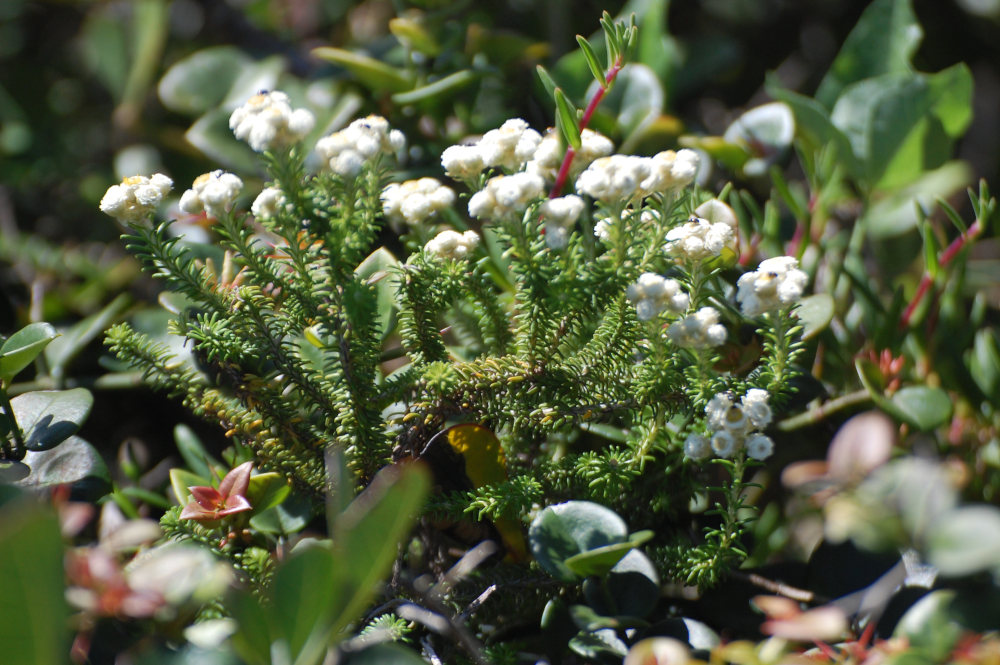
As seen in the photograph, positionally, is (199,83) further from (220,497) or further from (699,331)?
(699,331)

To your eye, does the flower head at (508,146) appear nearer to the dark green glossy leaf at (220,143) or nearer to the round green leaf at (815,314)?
the round green leaf at (815,314)

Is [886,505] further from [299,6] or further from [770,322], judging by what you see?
[299,6]

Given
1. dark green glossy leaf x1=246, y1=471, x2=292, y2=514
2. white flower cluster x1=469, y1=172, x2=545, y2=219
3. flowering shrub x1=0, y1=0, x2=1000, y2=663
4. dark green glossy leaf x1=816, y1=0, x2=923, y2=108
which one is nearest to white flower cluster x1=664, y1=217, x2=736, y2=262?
flowering shrub x1=0, y1=0, x2=1000, y2=663

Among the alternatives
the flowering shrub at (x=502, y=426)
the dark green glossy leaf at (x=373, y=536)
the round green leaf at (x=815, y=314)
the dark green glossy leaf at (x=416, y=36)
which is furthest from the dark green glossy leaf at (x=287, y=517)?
the dark green glossy leaf at (x=416, y=36)

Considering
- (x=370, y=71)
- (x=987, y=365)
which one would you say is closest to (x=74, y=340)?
(x=370, y=71)

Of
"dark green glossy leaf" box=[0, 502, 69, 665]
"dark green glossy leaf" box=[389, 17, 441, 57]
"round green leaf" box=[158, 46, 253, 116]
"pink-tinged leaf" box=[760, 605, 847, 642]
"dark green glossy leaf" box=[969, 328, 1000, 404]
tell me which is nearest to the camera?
"dark green glossy leaf" box=[0, 502, 69, 665]

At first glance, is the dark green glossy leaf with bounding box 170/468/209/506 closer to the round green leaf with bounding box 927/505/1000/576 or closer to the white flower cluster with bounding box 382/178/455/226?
the white flower cluster with bounding box 382/178/455/226
